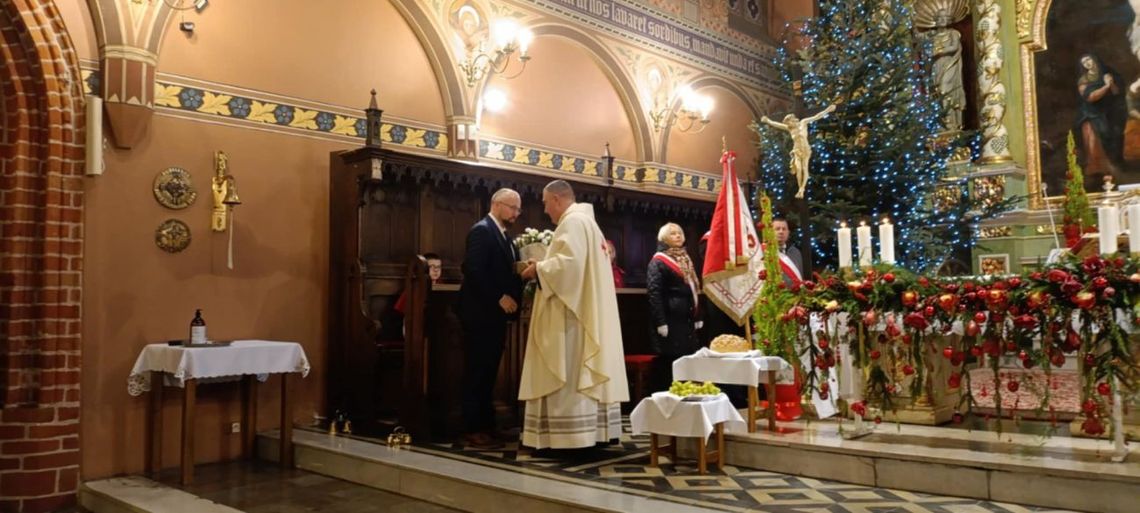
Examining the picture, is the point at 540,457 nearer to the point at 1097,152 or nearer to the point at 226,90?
the point at 226,90

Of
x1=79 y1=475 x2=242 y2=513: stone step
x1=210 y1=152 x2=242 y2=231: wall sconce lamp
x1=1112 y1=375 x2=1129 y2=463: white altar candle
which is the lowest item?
x1=79 y1=475 x2=242 y2=513: stone step

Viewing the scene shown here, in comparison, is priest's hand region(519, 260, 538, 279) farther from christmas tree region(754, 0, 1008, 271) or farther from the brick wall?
christmas tree region(754, 0, 1008, 271)

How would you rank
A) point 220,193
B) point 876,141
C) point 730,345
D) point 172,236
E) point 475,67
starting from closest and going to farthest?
1. point 730,345
2. point 172,236
3. point 220,193
4. point 475,67
5. point 876,141

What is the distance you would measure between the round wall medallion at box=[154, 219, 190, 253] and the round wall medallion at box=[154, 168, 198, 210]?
0.13 m

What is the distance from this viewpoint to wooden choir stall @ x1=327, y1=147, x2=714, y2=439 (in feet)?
20.9

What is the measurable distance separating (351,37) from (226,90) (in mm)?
1364

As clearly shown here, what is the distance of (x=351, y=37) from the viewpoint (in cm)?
753

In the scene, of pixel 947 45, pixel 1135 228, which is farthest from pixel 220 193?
pixel 947 45

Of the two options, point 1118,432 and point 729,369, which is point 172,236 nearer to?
point 729,369

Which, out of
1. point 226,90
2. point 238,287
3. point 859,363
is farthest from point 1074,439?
point 226,90

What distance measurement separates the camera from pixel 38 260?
556cm

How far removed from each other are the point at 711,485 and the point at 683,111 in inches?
278

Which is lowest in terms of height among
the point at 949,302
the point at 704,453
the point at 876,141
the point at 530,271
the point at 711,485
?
the point at 711,485

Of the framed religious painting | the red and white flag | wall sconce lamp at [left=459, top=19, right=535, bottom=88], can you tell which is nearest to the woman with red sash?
the red and white flag
